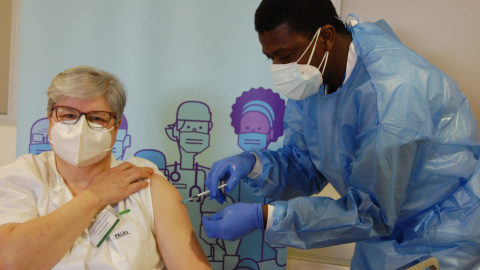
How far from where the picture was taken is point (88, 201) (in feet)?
4.54

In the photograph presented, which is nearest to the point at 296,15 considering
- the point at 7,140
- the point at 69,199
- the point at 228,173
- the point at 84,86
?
the point at 228,173

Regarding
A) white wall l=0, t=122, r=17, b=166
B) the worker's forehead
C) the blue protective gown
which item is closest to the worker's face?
the worker's forehead

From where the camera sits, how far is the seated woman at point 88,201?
1.32 metres

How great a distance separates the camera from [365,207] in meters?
1.21

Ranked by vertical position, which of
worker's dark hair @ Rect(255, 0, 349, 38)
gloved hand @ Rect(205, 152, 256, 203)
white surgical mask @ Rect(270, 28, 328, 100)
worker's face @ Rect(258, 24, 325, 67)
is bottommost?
gloved hand @ Rect(205, 152, 256, 203)

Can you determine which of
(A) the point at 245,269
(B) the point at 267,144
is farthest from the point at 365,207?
(A) the point at 245,269

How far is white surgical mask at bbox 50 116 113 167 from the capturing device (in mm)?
1430

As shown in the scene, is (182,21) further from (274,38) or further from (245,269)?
(245,269)

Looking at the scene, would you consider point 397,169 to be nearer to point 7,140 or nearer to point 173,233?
point 173,233

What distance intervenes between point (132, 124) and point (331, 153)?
41.4 inches

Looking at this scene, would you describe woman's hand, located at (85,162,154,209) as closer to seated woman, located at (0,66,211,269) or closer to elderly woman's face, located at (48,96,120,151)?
seated woman, located at (0,66,211,269)

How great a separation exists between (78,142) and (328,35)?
0.93m

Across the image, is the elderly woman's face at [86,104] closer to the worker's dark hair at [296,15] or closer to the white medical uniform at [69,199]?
the white medical uniform at [69,199]

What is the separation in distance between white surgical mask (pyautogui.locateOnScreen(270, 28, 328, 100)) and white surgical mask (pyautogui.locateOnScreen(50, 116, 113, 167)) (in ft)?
2.20
